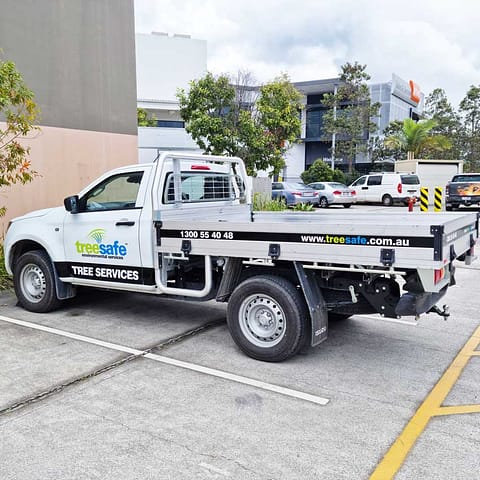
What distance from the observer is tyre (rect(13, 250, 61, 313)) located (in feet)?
22.9

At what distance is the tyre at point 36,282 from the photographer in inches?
275

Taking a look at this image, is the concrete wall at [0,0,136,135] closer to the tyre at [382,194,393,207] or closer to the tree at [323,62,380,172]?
the tyre at [382,194,393,207]

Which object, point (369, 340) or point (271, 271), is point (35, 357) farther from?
point (369, 340)

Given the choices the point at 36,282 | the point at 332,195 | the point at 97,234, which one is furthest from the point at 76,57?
the point at 332,195

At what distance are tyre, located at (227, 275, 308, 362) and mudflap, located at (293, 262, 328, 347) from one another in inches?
4.2

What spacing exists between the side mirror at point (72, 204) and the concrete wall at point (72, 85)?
4025 mm

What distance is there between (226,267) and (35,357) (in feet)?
7.23

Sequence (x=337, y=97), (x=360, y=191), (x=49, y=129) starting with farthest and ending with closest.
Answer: (x=337, y=97), (x=360, y=191), (x=49, y=129)

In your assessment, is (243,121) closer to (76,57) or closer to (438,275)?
(76,57)

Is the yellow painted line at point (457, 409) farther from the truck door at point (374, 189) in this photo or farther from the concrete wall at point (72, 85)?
the truck door at point (374, 189)

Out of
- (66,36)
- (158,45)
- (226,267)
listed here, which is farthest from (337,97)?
(226,267)

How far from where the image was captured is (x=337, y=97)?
119 feet

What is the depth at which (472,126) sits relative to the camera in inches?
1542

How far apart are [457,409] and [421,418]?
387 mm
